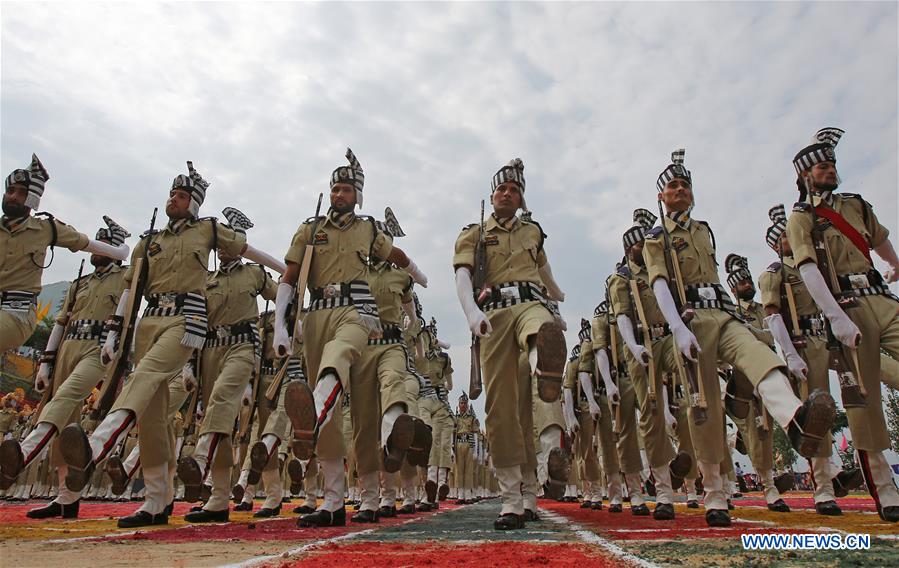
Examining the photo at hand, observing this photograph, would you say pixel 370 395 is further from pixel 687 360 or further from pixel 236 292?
pixel 687 360

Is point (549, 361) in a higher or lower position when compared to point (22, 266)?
lower

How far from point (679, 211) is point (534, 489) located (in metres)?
3.03

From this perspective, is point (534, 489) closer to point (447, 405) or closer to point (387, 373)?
point (387, 373)

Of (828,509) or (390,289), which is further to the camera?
(390,289)

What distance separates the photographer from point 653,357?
675 cm

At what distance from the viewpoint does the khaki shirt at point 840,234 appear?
5.04 meters

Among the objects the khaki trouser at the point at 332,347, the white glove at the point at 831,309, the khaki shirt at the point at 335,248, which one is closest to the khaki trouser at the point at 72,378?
the khaki trouser at the point at 332,347

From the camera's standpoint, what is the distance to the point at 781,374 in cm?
417

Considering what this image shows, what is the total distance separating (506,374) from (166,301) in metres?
3.29

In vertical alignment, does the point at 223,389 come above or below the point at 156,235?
below

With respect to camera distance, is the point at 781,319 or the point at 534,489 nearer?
the point at 534,489

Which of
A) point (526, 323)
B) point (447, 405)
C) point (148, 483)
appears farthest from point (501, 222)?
point (447, 405)

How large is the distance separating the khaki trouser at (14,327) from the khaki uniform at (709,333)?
6045 mm

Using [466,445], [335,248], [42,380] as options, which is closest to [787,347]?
[335,248]
